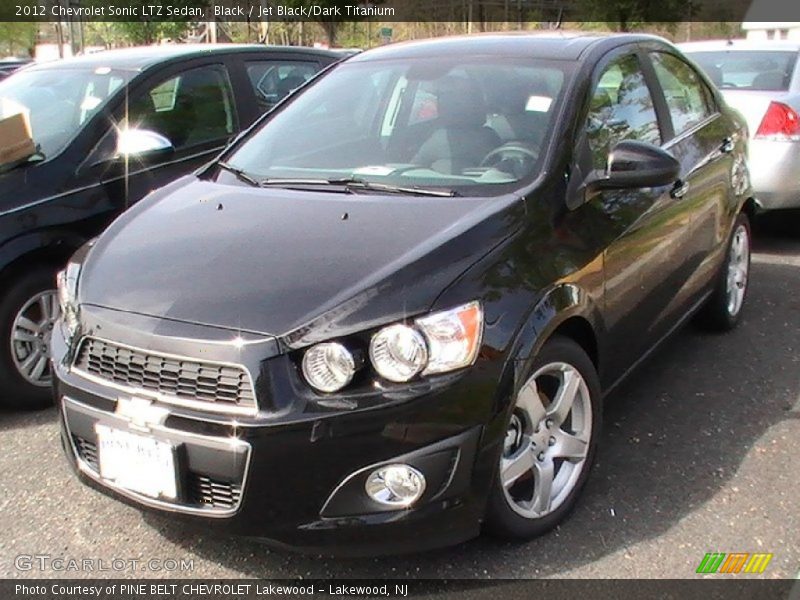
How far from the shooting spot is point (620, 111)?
11.9 feet

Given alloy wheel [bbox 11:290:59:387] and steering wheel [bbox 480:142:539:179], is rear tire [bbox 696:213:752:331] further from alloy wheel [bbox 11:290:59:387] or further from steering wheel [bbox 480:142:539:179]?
alloy wheel [bbox 11:290:59:387]

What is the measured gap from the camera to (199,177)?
12.0ft

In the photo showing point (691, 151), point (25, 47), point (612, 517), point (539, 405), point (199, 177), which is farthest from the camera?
point (25, 47)

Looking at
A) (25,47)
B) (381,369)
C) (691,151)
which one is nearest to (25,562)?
(381,369)

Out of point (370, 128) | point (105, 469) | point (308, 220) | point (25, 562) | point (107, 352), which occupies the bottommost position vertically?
point (25, 562)

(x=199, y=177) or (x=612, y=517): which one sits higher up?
(x=199, y=177)

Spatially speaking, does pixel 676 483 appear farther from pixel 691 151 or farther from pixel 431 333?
pixel 691 151

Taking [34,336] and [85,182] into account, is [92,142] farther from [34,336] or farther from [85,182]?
[34,336]

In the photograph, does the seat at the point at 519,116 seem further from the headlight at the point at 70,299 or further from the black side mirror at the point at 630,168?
the headlight at the point at 70,299

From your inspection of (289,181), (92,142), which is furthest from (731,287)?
(92,142)

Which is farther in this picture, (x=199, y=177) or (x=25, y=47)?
(x=25, y=47)

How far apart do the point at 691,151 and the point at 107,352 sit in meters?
2.89

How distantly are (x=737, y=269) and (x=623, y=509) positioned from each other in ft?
7.78

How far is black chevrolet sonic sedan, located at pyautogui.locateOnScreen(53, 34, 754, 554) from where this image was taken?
94.6 inches
